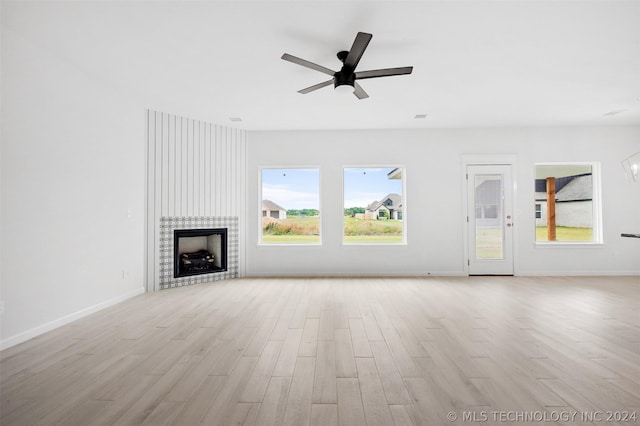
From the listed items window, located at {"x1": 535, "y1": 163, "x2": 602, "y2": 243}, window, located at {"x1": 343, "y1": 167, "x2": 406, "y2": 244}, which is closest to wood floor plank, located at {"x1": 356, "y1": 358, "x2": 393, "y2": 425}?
window, located at {"x1": 343, "y1": 167, "x2": 406, "y2": 244}

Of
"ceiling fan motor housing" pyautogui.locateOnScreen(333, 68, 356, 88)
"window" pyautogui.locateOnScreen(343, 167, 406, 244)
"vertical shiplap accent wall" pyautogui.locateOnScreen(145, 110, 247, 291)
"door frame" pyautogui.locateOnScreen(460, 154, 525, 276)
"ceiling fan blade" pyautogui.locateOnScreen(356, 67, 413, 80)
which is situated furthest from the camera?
"window" pyautogui.locateOnScreen(343, 167, 406, 244)

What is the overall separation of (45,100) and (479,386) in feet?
14.9

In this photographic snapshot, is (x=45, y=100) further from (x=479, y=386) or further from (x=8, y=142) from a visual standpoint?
(x=479, y=386)

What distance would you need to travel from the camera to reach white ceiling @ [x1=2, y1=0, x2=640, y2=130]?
264 centimetres

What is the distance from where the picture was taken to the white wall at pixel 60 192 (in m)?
2.84

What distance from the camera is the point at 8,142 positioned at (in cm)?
280

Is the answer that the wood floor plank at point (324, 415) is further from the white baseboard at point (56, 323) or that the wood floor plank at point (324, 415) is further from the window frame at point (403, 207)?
the window frame at point (403, 207)

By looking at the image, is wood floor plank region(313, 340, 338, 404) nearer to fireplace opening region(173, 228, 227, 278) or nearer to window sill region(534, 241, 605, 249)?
fireplace opening region(173, 228, 227, 278)

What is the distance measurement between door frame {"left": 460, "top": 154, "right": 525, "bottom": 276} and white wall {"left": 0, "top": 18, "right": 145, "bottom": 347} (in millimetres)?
5550

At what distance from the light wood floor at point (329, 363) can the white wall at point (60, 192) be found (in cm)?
40

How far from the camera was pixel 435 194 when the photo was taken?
6027 millimetres

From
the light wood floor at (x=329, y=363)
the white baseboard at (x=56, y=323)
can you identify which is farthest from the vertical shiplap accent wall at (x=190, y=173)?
the light wood floor at (x=329, y=363)

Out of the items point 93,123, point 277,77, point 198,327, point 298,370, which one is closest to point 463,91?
point 277,77

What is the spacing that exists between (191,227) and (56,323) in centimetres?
235
